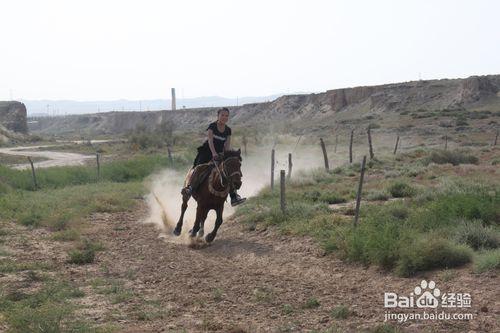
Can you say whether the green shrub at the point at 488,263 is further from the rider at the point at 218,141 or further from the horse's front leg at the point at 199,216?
the horse's front leg at the point at 199,216

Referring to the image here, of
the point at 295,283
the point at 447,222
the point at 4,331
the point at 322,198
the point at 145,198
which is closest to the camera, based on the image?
the point at 4,331

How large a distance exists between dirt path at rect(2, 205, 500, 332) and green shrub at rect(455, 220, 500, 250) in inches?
54.3

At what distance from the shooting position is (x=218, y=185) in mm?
11062

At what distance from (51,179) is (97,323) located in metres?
20.2

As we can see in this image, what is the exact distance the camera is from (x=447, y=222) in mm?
9742

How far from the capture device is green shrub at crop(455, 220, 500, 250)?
8516mm

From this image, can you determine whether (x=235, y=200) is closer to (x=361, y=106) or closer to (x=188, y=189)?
(x=188, y=189)

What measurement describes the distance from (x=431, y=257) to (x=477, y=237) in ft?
4.52

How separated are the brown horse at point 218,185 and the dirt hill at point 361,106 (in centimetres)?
4644

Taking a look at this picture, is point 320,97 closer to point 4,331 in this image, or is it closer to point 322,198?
point 322,198

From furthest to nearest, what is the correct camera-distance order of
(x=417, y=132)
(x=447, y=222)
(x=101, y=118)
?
(x=101, y=118) → (x=417, y=132) → (x=447, y=222)

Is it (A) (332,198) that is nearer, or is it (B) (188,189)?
(B) (188,189)

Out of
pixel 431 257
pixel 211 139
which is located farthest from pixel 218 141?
pixel 431 257

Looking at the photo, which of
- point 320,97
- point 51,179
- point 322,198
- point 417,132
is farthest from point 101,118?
point 322,198
